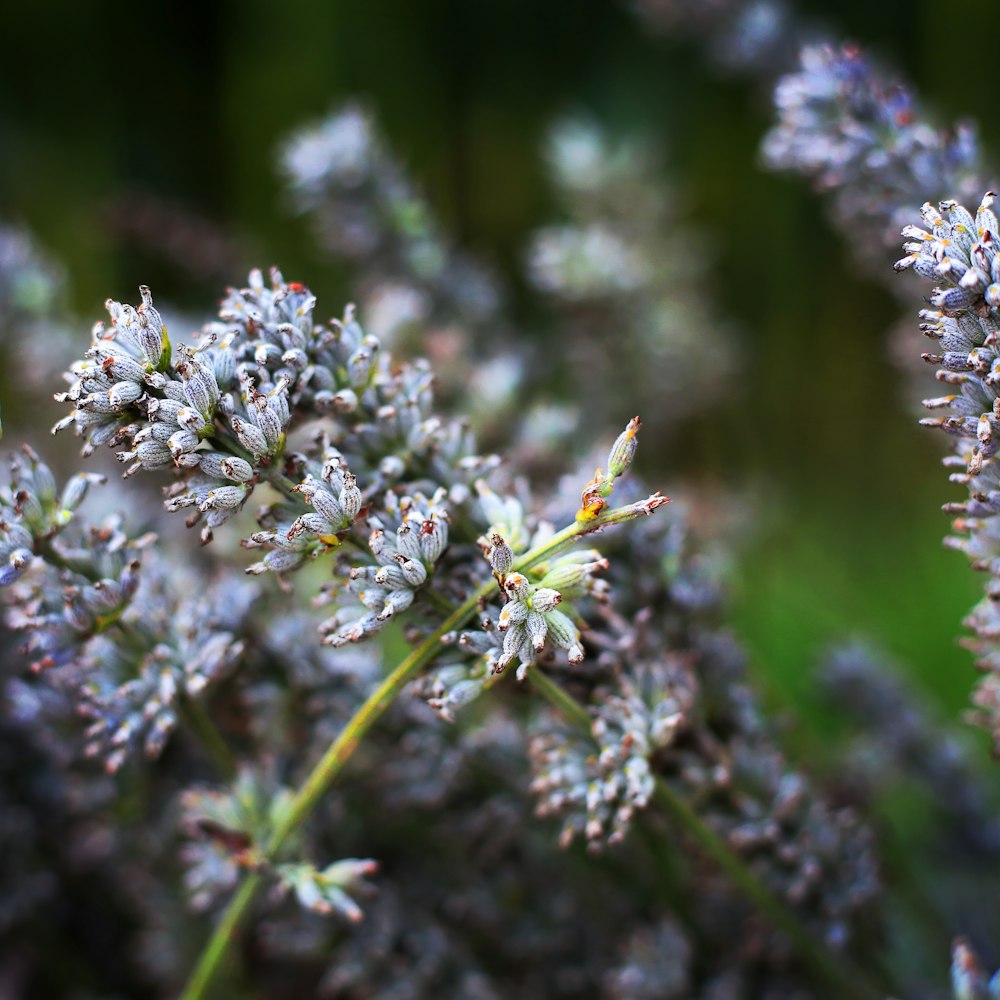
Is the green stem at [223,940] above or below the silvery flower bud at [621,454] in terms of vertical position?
below

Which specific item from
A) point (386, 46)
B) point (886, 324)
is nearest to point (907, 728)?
point (886, 324)

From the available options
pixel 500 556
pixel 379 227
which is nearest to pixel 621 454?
pixel 500 556

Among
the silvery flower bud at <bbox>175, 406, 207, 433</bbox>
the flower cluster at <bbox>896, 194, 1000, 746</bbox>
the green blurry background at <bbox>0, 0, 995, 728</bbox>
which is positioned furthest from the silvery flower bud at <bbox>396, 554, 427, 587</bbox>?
the green blurry background at <bbox>0, 0, 995, 728</bbox>

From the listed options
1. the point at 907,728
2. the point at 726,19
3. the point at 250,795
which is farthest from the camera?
the point at 726,19

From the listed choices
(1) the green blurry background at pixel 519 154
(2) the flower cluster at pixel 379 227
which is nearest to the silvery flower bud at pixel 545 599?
(2) the flower cluster at pixel 379 227

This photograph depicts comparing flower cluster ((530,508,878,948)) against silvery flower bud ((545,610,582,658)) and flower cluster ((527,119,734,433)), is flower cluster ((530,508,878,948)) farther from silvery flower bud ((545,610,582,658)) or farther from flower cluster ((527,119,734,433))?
flower cluster ((527,119,734,433))

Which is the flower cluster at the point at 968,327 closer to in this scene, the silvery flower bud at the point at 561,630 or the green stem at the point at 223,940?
the silvery flower bud at the point at 561,630

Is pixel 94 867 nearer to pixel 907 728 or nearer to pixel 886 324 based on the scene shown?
pixel 907 728
